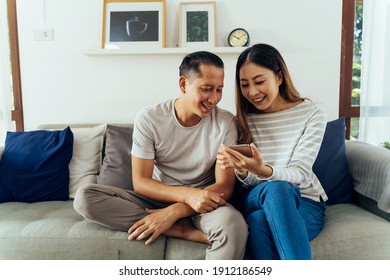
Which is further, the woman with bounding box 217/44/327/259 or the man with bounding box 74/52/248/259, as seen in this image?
the man with bounding box 74/52/248/259

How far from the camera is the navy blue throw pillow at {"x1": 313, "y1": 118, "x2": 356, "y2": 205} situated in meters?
1.45

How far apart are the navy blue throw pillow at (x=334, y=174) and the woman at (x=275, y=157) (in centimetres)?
19

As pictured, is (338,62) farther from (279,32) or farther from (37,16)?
(37,16)

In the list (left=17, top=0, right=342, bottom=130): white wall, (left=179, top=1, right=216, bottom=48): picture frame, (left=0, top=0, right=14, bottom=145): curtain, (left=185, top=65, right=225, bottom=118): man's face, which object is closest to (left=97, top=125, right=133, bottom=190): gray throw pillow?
(left=17, top=0, right=342, bottom=130): white wall

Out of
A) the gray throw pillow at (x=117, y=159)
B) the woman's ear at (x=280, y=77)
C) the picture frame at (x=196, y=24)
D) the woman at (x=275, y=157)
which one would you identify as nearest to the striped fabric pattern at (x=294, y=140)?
the woman at (x=275, y=157)

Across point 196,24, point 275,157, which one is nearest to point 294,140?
point 275,157

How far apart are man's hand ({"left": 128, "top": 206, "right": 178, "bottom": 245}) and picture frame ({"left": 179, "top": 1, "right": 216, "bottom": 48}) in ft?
3.42

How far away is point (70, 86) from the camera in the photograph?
1.99 metres

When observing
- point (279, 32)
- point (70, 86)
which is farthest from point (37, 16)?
point (279, 32)

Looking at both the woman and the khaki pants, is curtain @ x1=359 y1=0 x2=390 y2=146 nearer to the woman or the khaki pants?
the woman

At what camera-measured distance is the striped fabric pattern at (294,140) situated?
1.20 meters

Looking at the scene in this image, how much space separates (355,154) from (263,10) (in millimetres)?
917

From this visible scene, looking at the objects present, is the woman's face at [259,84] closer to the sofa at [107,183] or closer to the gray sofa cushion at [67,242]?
the sofa at [107,183]

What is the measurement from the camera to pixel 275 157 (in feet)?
4.18
